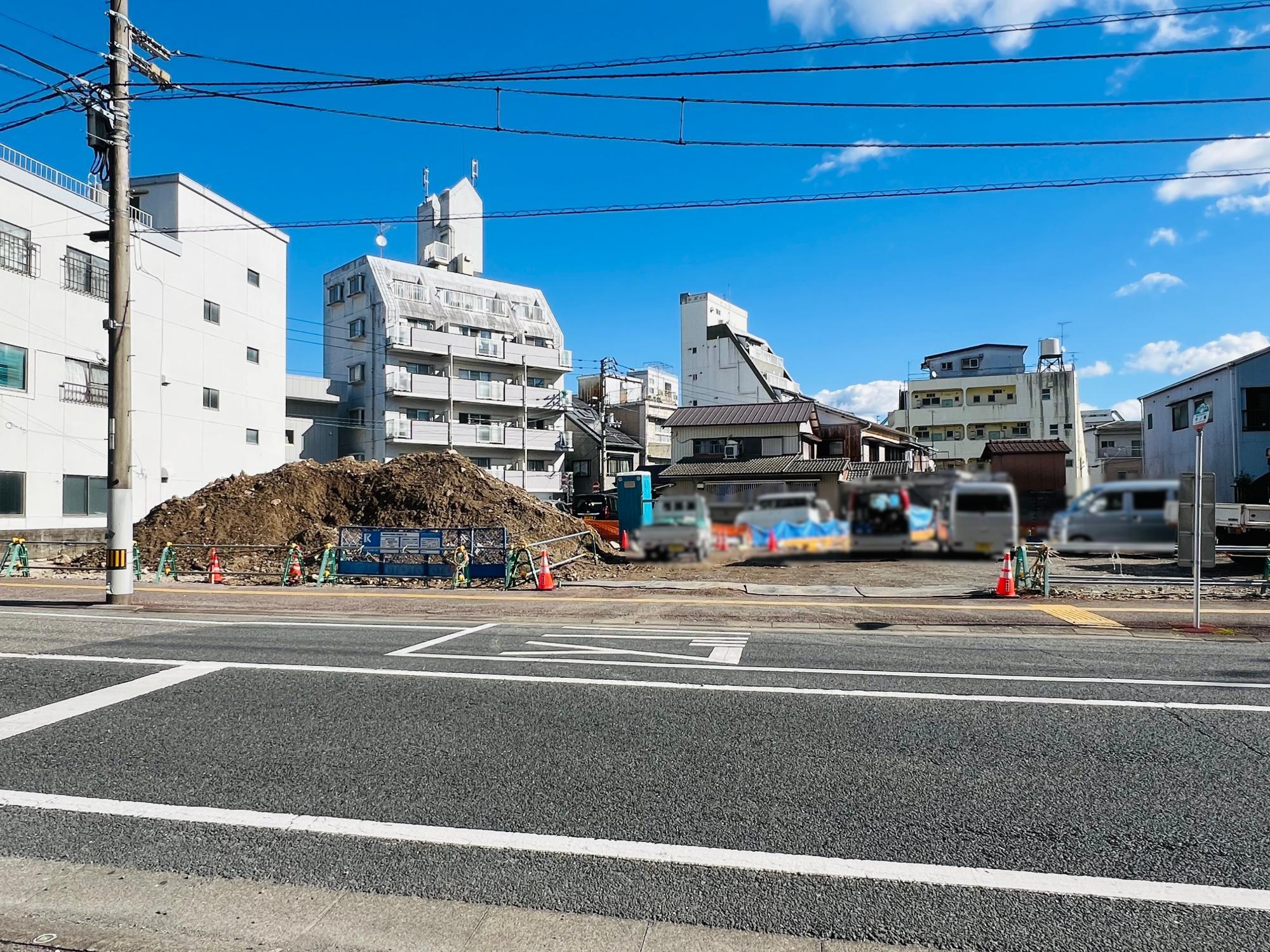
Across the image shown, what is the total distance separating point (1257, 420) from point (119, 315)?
28796 mm

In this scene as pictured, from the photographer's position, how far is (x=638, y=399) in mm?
4883

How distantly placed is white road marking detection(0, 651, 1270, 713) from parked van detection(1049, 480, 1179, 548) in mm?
15397

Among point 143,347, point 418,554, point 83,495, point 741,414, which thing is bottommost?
point 418,554

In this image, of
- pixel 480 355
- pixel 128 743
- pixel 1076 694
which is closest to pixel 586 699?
pixel 128 743

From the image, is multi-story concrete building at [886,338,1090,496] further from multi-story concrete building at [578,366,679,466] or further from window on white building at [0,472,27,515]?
window on white building at [0,472,27,515]

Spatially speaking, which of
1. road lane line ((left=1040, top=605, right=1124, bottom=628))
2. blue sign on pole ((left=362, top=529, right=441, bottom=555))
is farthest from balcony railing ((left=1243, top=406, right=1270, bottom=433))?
blue sign on pole ((left=362, top=529, right=441, bottom=555))

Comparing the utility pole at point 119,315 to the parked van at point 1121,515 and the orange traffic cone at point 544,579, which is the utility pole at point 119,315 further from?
the parked van at point 1121,515

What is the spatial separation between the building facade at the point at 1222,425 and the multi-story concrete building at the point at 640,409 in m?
2.00

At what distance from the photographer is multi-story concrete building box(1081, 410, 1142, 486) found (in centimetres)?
214

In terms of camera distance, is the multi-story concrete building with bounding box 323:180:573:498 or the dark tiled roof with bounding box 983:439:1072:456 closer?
the dark tiled roof with bounding box 983:439:1072:456

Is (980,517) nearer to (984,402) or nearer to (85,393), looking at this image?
(984,402)

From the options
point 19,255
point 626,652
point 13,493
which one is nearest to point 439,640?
point 626,652

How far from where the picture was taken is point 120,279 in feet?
78.0

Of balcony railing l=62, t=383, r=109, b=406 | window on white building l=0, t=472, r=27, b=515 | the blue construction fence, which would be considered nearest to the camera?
the blue construction fence
